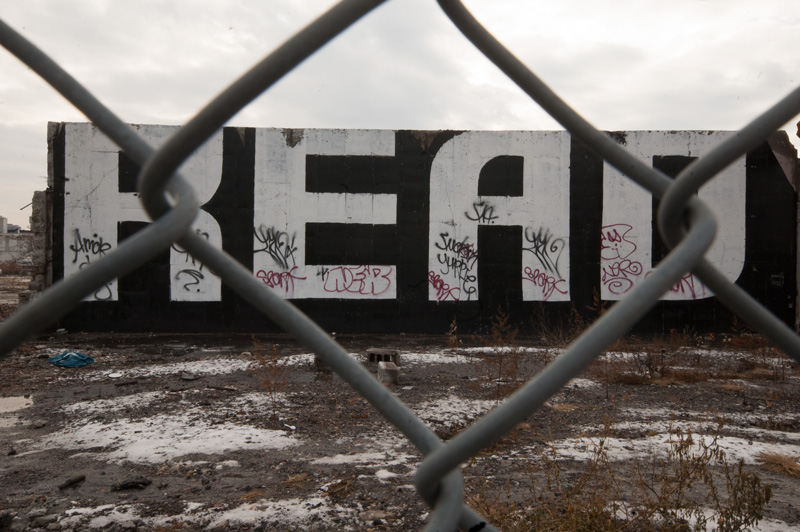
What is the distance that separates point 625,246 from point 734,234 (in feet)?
6.52

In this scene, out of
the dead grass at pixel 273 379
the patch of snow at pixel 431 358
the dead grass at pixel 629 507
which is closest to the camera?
the dead grass at pixel 629 507

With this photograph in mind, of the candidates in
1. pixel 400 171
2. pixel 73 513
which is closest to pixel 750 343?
pixel 400 171

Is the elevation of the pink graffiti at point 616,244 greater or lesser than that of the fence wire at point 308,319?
greater

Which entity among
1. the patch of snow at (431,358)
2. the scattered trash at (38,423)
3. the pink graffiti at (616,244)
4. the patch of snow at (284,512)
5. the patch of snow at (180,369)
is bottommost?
the scattered trash at (38,423)

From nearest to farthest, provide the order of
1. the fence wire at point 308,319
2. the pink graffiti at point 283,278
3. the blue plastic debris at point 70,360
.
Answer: the fence wire at point 308,319 → the blue plastic debris at point 70,360 → the pink graffiti at point 283,278

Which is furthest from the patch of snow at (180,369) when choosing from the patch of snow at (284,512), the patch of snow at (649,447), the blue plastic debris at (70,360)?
the patch of snow at (649,447)

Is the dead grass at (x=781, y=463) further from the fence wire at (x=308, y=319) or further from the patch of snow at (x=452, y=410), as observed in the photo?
the fence wire at (x=308, y=319)

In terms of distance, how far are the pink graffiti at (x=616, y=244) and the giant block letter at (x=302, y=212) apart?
12.7ft

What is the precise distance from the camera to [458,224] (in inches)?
372

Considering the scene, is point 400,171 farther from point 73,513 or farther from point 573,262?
point 73,513

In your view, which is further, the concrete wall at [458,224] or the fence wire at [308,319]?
the concrete wall at [458,224]

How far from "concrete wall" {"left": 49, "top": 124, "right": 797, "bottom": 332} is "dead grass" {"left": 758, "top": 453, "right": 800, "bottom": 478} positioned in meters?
6.26

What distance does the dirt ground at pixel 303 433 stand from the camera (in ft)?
8.18

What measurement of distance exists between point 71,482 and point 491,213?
7.83 meters
